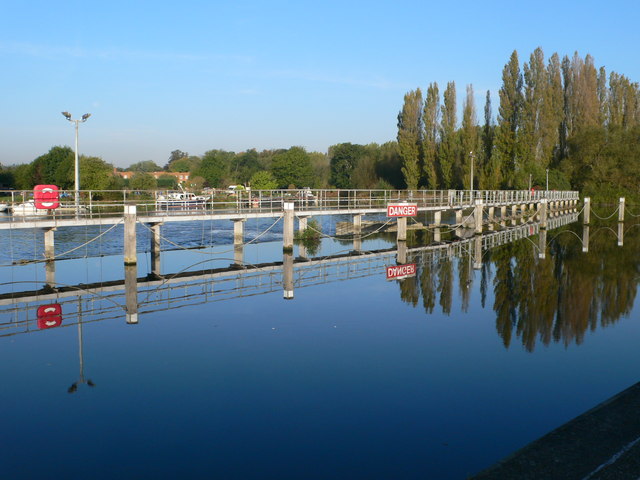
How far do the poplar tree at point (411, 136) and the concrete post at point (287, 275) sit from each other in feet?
114

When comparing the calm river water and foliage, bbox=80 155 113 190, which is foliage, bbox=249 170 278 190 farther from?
the calm river water

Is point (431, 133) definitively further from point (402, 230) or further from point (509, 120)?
point (402, 230)

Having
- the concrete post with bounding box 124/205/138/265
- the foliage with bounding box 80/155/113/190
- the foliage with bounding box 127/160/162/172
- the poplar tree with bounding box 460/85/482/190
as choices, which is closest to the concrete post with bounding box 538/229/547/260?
the concrete post with bounding box 124/205/138/265

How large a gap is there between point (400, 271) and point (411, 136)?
3770cm

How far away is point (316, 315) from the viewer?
1336 cm

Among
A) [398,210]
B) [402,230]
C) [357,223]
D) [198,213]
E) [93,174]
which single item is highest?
[93,174]

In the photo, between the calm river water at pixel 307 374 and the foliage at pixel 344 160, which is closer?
the calm river water at pixel 307 374

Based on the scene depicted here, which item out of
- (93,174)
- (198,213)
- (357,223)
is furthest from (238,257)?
(93,174)

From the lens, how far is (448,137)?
54.2 meters

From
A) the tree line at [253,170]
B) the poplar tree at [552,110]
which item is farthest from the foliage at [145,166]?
the poplar tree at [552,110]

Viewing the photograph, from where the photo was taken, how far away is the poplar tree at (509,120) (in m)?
52.9

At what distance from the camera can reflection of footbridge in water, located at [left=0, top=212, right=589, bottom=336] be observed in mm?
12695

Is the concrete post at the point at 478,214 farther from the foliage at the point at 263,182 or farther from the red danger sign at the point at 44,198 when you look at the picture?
the foliage at the point at 263,182

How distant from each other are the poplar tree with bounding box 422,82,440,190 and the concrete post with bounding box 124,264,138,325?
3955 cm
